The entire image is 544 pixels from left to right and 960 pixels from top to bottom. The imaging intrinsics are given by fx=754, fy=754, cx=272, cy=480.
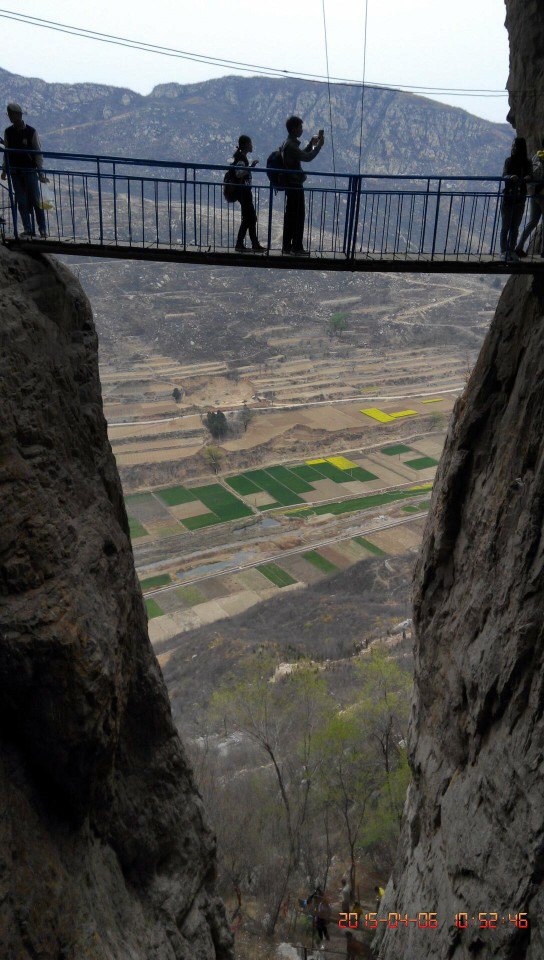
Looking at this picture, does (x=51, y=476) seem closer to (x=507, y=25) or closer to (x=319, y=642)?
(x=507, y=25)

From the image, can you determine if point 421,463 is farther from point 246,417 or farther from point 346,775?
point 346,775

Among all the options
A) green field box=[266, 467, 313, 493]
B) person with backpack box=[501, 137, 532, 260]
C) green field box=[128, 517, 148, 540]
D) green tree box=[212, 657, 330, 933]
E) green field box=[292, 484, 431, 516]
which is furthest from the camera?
green field box=[266, 467, 313, 493]

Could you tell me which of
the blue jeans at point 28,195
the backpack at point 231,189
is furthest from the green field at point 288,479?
the blue jeans at point 28,195

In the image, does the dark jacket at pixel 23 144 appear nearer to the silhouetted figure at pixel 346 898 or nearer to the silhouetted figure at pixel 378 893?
the silhouetted figure at pixel 346 898

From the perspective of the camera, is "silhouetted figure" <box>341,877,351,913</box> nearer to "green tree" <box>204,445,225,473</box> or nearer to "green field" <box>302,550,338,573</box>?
"green field" <box>302,550,338,573</box>

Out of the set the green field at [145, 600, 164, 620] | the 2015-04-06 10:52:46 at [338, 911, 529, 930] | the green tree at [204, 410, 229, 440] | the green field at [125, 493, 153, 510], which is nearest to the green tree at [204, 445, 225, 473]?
the green tree at [204, 410, 229, 440]

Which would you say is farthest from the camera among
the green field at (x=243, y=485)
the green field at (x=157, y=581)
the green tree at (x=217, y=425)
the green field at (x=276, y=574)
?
the green tree at (x=217, y=425)
